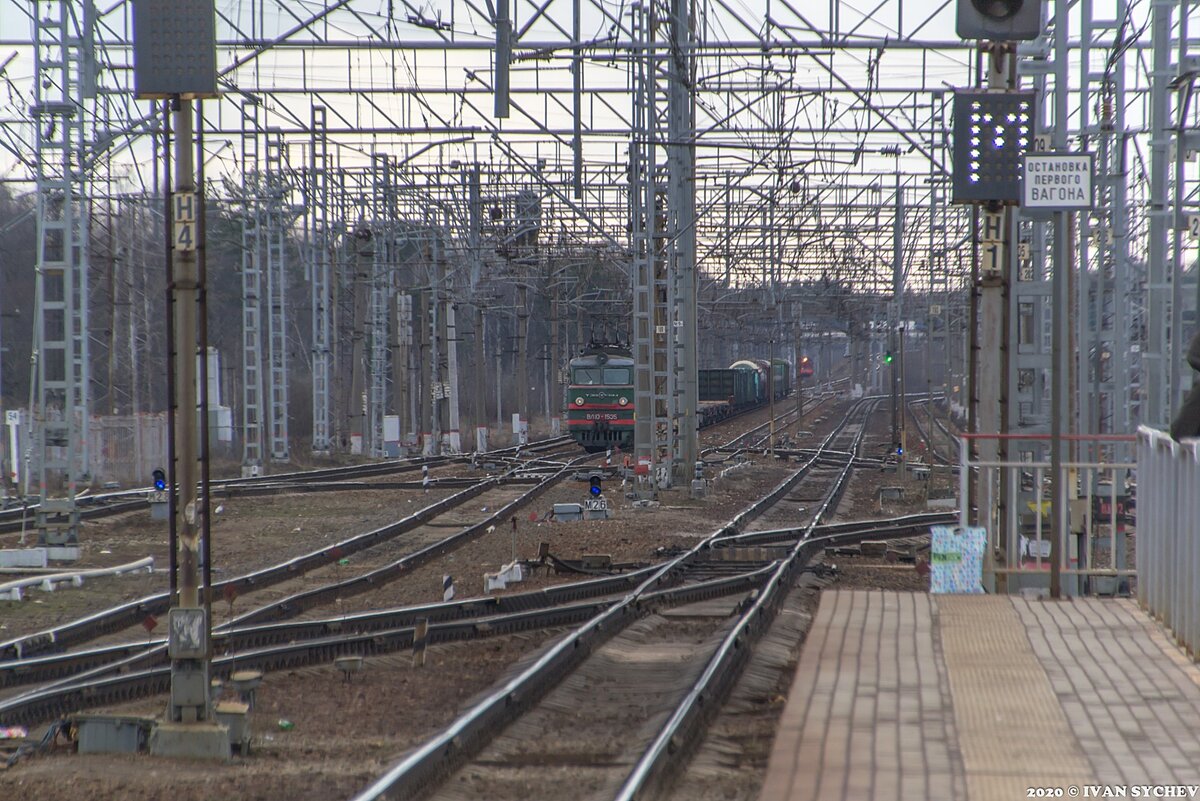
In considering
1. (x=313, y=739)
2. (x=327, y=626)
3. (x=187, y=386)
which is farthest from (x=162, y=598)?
(x=187, y=386)

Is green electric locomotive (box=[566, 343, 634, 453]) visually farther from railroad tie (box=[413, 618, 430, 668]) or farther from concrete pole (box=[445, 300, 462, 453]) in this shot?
railroad tie (box=[413, 618, 430, 668])

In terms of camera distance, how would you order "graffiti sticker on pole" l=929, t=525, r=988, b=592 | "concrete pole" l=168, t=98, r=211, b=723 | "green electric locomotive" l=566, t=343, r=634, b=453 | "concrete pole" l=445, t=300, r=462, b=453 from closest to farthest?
"concrete pole" l=168, t=98, r=211, b=723
"graffiti sticker on pole" l=929, t=525, r=988, b=592
"green electric locomotive" l=566, t=343, r=634, b=453
"concrete pole" l=445, t=300, r=462, b=453

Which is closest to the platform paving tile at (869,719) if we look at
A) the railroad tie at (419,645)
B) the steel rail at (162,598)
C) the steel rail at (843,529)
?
the railroad tie at (419,645)

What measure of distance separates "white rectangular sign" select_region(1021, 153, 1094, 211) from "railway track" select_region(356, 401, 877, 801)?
359 centimetres

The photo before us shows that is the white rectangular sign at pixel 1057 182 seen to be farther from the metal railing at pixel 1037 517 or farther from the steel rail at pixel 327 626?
the steel rail at pixel 327 626

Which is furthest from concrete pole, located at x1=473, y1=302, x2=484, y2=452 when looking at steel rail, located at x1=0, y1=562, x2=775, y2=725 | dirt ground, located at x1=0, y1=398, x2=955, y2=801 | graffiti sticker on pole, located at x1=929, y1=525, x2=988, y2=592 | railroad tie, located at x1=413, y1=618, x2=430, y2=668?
graffiti sticker on pole, located at x1=929, y1=525, x2=988, y2=592

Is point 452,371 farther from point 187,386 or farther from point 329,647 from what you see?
point 187,386

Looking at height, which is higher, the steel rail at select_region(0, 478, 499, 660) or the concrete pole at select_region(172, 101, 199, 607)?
the concrete pole at select_region(172, 101, 199, 607)

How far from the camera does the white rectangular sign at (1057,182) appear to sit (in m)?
9.11

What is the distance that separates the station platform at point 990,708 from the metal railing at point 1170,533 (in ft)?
0.57

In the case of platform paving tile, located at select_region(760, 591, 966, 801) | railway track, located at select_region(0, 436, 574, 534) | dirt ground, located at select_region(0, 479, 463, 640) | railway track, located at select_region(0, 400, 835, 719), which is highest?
platform paving tile, located at select_region(760, 591, 966, 801)

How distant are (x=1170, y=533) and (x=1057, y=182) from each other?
2324 mm

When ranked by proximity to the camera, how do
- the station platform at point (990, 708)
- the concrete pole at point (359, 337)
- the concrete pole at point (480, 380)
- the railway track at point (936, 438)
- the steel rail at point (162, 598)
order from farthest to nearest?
1. the concrete pole at point (480, 380)
2. the concrete pole at point (359, 337)
3. the railway track at point (936, 438)
4. the steel rail at point (162, 598)
5. the station platform at point (990, 708)

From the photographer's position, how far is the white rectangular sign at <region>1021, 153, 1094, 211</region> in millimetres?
9109
